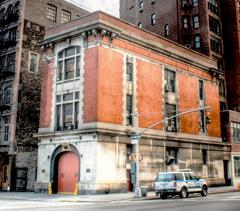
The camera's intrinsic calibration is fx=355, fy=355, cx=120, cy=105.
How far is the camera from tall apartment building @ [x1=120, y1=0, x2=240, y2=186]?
57562mm

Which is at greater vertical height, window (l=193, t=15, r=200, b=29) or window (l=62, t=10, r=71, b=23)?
window (l=193, t=15, r=200, b=29)

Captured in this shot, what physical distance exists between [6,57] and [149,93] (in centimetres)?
1912

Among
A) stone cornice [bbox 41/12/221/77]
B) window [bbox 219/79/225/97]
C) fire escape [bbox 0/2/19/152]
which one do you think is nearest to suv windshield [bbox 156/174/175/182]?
stone cornice [bbox 41/12/221/77]

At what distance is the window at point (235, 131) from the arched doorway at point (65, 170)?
26.3 meters

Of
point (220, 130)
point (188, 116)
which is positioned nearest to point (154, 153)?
point (188, 116)

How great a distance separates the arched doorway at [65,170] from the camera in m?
33.7

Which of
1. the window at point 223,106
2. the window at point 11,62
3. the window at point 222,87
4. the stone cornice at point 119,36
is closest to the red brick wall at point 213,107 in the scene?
the stone cornice at point 119,36

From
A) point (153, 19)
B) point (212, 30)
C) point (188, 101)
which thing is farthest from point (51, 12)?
point (212, 30)

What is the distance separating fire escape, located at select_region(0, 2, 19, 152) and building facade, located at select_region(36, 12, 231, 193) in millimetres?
7012

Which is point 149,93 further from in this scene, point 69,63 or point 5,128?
point 5,128

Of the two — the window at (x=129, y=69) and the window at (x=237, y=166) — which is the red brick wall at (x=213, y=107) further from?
the window at (x=129, y=69)

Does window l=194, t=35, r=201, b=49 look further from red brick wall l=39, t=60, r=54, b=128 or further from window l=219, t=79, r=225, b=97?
red brick wall l=39, t=60, r=54, b=128

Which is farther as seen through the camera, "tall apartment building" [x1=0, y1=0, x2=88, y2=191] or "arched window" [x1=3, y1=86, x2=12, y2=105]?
Result: "arched window" [x1=3, y1=86, x2=12, y2=105]

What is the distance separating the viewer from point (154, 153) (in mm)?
37406
